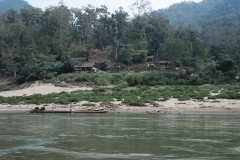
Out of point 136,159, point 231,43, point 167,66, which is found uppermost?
point 231,43

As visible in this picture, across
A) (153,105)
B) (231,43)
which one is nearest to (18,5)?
(231,43)

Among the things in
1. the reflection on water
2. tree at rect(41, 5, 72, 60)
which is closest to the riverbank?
the reflection on water

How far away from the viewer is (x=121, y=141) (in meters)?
10.7

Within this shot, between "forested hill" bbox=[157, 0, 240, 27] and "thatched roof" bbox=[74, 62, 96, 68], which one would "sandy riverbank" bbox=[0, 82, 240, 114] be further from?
"forested hill" bbox=[157, 0, 240, 27]

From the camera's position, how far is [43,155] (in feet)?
28.4

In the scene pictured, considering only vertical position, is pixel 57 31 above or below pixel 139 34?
above

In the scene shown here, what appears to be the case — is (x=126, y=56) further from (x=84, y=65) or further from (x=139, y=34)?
(x=84, y=65)

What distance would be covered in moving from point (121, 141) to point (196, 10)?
153m

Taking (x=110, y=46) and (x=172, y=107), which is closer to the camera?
(x=172, y=107)

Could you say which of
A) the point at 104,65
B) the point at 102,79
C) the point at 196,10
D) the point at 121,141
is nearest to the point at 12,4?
the point at 196,10

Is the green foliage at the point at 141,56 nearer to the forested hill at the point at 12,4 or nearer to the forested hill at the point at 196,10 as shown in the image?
the forested hill at the point at 196,10

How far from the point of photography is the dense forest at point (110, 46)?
40622 mm

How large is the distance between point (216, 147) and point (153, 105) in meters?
12.9

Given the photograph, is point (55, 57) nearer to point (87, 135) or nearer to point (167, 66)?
point (167, 66)
